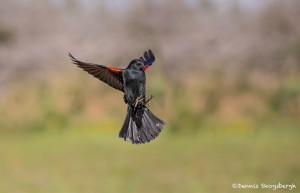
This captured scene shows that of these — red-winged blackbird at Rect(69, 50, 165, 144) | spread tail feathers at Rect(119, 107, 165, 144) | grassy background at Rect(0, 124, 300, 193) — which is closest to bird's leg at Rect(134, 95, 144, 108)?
red-winged blackbird at Rect(69, 50, 165, 144)

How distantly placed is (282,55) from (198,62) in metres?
1.33

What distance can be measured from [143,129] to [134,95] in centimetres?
18

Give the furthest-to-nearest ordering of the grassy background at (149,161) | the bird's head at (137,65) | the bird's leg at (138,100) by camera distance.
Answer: the grassy background at (149,161), the bird's head at (137,65), the bird's leg at (138,100)

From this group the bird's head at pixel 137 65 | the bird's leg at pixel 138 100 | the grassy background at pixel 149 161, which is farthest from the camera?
the grassy background at pixel 149 161

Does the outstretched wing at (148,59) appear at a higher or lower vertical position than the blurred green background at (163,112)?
lower

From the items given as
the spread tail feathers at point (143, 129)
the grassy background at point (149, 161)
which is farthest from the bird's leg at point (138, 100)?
the grassy background at point (149, 161)

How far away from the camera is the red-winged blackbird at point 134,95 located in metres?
→ 3.59

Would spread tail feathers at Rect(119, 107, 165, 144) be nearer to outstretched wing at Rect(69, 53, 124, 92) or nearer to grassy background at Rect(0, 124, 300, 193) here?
outstretched wing at Rect(69, 53, 124, 92)

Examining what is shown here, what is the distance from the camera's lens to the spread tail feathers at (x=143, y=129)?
11.7 feet

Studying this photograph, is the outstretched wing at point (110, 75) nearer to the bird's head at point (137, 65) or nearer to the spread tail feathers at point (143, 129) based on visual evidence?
the bird's head at point (137, 65)

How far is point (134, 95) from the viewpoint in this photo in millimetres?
3619

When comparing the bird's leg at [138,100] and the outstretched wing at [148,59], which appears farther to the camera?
the outstretched wing at [148,59]

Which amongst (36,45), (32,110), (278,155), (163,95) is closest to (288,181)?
(278,155)

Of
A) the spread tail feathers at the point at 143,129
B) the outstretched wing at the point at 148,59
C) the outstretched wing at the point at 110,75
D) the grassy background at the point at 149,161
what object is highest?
the grassy background at the point at 149,161
